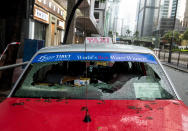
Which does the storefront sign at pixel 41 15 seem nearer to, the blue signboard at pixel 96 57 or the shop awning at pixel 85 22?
the shop awning at pixel 85 22

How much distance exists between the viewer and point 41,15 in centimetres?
1808

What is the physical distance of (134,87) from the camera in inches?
93.4

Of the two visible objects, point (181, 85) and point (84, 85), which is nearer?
point (84, 85)

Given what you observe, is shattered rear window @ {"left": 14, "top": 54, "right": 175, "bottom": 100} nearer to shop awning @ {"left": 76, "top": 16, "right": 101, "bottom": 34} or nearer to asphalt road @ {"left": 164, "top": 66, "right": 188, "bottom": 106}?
asphalt road @ {"left": 164, "top": 66, "right": 188, "bottom": 106}

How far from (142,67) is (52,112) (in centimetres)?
204

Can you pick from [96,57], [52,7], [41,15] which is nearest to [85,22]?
[52,7]

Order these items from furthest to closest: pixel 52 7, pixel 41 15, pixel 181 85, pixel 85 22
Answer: pixel 85 22
pixel 52 7
pixel 41 15
pixel 181 85

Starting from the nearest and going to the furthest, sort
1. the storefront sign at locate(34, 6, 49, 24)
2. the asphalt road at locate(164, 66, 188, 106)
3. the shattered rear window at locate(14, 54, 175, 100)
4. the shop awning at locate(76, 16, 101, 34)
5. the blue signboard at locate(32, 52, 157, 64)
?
the shattered rear window at locate(14, 54, 175, 100) → the blue signboard at locate(32, 52, 157, 64) → the asphalt road at locate(164, 66, 188, 106) → the storefront sign at locate(34, 6, 49, 24) → the shop awning at locate(76, 16, 101, 34)

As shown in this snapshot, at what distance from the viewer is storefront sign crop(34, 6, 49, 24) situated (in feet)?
54.2

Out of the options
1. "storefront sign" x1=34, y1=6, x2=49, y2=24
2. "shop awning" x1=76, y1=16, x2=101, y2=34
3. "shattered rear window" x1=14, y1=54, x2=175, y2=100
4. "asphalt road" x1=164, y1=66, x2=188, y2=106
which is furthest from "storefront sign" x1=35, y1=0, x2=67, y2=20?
"shattered rear window" x1=14, y1=54, x2=175, y2=100

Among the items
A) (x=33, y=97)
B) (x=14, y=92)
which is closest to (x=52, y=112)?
(x=33, y=97)

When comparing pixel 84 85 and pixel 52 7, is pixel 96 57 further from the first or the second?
Result: pixel 52 7

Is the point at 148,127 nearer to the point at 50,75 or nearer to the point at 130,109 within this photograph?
the point at 130,109

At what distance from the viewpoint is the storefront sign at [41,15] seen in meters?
16.5
